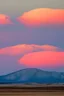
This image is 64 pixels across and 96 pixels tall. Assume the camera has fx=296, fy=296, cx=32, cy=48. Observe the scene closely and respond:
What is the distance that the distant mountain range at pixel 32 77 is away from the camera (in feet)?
12.2

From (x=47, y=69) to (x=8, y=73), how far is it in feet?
1.62

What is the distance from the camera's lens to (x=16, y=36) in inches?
148

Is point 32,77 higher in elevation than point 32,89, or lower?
higher

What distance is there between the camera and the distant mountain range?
12.2ft

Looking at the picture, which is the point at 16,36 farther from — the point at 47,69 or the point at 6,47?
the point at 47,69

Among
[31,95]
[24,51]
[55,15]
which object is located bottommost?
[31,95]

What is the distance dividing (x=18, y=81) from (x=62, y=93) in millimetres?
570

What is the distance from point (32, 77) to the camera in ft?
12.3

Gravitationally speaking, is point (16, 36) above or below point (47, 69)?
above

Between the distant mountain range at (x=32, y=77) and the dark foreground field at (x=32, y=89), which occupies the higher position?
the distant mountain range at (x=32, y=77)

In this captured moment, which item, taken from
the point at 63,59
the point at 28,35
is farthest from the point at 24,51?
the point at 63,59

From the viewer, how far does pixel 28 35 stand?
12.3ft

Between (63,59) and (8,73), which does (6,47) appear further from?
(63,59)

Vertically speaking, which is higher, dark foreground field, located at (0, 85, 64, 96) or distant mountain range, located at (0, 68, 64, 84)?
distant mountain range, located at (0, 68, 64, 84)
